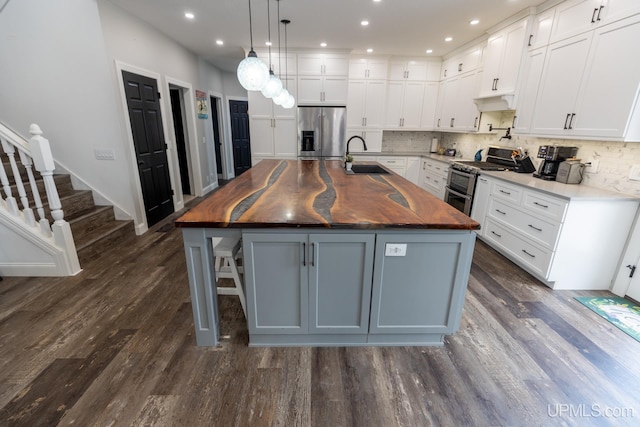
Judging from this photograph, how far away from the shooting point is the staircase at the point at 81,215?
2998 mm

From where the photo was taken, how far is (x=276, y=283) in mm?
1724

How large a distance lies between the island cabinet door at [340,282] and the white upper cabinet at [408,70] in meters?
4.90

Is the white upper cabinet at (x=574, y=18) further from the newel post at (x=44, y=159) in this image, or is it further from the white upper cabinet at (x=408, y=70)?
the newel post at (x=44, y=159)

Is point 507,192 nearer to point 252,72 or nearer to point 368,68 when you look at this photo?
point 252,72

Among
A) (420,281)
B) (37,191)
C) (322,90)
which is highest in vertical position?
(322,90)

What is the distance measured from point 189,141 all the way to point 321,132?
8.19 ft

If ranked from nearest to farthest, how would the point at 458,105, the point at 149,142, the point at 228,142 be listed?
the point at 149,142, the point at 458,105, the point at 228,142

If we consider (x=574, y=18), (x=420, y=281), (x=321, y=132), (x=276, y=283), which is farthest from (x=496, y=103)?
(x=276, y=283)

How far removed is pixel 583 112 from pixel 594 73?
0.33 m

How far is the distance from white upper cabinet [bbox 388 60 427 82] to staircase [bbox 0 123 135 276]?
5.13 meters

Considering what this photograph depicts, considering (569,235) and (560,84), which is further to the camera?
(560,84)

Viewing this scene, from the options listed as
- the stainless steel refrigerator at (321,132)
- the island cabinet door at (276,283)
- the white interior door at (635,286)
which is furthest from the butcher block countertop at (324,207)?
the stainless steel refrigerator at (321,132)

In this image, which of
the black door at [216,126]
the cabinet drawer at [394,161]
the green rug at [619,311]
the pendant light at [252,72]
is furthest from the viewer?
the black door at [216,126]

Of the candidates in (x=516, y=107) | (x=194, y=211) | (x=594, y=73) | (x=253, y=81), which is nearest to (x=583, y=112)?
(x=594, y=73)
